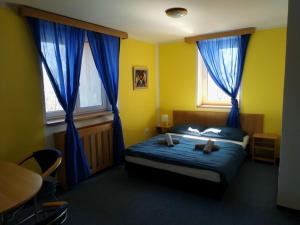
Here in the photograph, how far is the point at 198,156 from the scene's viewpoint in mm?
2967

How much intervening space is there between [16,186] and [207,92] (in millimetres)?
3881

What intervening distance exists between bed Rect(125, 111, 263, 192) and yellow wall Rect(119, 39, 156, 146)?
797 millimetres

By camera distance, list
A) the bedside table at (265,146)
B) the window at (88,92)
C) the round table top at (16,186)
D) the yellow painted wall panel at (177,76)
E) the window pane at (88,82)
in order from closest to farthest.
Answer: the round table top at (16,186)
the window at (88,92)
the window pane at (88,82)
the bedside table at (265,146)
the yellow painted wall panel at (177,76)

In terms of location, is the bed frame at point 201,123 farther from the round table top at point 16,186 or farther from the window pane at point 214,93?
the round table top at point 16,186

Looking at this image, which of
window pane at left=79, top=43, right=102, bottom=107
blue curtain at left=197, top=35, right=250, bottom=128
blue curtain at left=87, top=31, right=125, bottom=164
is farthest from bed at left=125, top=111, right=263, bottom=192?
window pane at left=79, top=43, right=102, bottom=107

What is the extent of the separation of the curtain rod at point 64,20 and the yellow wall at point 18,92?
153 mm

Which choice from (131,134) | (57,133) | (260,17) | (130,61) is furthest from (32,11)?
(260,17)

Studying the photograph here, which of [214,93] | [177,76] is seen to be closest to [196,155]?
[214,93]

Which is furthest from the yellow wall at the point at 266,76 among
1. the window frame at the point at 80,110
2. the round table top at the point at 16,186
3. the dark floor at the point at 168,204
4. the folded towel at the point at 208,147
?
the round table top at the point at 16,186

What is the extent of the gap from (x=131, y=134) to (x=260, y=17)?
2928 mm

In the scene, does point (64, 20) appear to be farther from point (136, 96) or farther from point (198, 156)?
point (198, 156)

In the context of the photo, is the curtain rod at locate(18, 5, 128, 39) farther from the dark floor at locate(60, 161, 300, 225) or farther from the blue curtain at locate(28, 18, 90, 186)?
the dark floor at locate(60, 161, 300, 225)

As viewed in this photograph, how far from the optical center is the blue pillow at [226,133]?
3789 millimetres

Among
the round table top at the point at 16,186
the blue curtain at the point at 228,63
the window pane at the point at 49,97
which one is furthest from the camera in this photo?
the blue curtain at the point at 228,63
